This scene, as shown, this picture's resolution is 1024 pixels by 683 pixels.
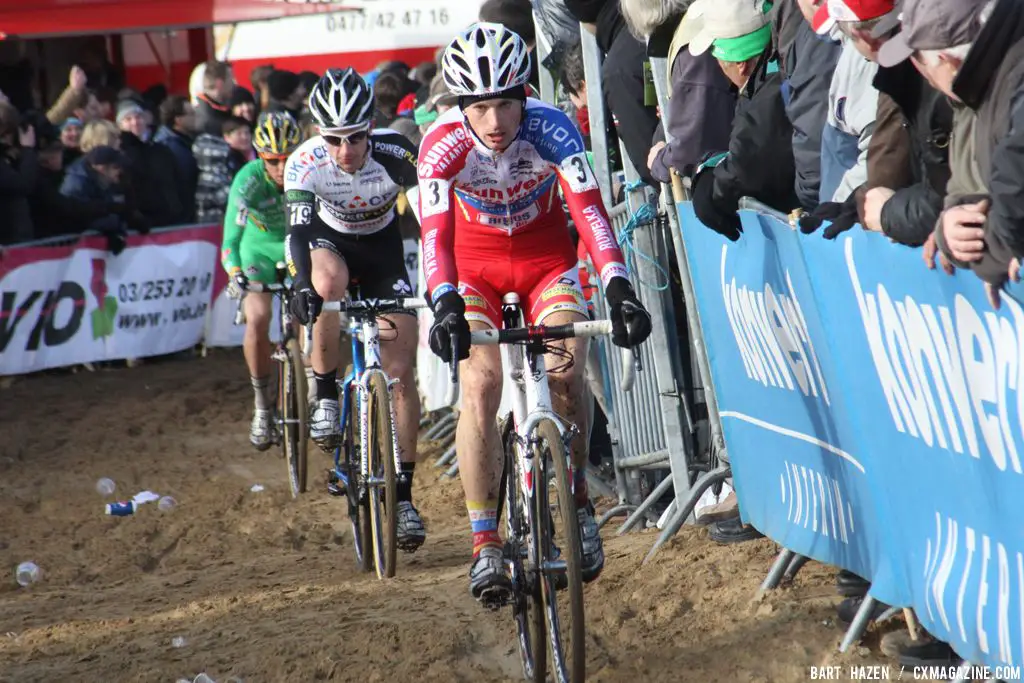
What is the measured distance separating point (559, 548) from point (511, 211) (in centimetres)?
157

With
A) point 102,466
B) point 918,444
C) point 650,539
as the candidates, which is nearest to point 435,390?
point 102,466

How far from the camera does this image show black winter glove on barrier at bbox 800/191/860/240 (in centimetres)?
469

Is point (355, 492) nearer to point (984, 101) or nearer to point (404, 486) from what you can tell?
point (404, 486)

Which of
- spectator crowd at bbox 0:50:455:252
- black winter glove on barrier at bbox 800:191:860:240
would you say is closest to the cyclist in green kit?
spectator crowd at bbox 0:50:455:252

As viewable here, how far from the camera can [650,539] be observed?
7.23 m

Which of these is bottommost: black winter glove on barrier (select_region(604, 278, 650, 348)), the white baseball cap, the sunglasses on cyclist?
black winter glove on barrier (select_region(604, 278, 650, 348))

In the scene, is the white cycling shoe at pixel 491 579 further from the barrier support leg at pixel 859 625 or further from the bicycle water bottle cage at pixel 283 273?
the bicycle water bottle cage at pixel 283 273

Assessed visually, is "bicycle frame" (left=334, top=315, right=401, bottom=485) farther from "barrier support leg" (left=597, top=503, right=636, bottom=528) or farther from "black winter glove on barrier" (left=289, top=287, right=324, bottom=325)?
"barrier support leg" (left=597, top=503, right=636, bottom=528)

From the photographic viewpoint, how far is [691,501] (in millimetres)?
6852

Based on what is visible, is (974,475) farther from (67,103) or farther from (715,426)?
(67,103)

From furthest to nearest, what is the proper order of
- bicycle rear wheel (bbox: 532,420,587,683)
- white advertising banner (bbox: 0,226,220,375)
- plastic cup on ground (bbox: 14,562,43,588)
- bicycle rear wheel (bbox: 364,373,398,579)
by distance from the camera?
white advertising banner (bbox: 0,226,220,375) → plastic cup on ground (bbox: 14,562,43,588) → bicycle rear wheel (bbox: 364,373,398,579) → bicycle rear wheel (bbox: 532,420,587,683)

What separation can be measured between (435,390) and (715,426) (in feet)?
14.3

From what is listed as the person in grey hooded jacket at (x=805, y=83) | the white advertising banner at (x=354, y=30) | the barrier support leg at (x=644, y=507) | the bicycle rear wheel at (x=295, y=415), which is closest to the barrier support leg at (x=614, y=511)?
the barrier support leg at (x=644, y=507)

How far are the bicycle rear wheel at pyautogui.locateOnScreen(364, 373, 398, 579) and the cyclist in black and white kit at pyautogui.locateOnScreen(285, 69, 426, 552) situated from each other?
0.12m
